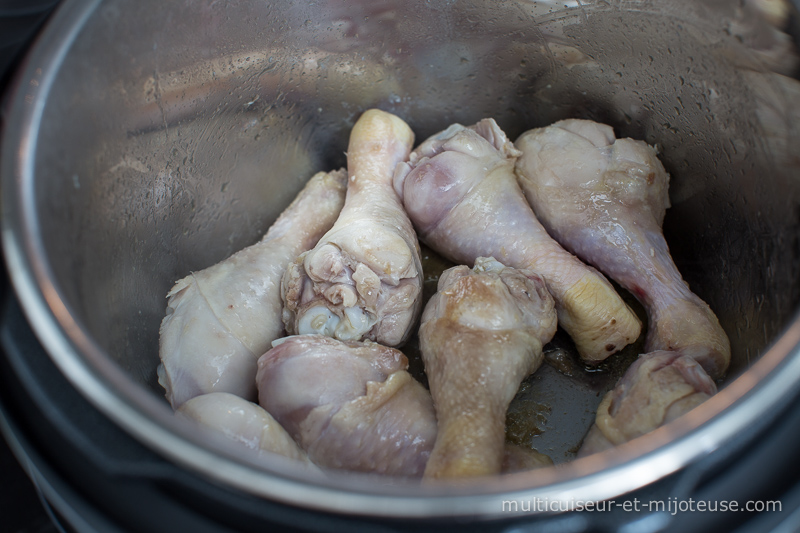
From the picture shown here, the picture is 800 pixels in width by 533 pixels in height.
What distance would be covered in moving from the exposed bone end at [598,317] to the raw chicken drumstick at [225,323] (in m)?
0.74

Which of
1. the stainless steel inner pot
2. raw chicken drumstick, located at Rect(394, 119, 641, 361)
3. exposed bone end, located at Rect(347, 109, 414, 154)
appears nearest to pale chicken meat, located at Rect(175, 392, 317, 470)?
the stainless steel inner pot

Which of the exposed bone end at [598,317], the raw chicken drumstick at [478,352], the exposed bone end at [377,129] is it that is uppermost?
the exposed bone end at [377,129]

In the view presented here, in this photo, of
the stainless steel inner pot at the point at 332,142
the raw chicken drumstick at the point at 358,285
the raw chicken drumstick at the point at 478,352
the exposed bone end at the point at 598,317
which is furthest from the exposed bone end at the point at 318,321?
the exposed bone end at the point at 598,317

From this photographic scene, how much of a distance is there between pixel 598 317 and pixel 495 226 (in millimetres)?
359

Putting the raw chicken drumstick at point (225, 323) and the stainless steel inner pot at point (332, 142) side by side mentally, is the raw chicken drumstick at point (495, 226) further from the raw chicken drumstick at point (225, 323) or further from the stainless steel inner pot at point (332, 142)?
the raw chicken drumstick at point (225, 323)

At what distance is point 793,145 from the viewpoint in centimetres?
121

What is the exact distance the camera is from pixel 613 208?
1547mm

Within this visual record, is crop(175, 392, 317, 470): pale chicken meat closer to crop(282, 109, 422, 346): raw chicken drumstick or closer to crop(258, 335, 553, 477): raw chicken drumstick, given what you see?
crop(258, 335, 553, 477): raw chicken drumstick

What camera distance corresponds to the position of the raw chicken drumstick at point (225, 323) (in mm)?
1307

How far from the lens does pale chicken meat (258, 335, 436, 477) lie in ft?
3.92

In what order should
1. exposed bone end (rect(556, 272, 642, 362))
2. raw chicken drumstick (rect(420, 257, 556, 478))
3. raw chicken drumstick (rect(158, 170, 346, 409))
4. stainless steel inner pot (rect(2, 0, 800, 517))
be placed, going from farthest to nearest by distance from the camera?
exposed bone end (rect(556, 272, 642, 362)) → raw chicken drumstick (rect(158, 170, 346, 409)) → raw chicken drumstick (rect(420, 257, 556, 478)) → stainless steel inner pot (rect(2, 0, 800, 517))

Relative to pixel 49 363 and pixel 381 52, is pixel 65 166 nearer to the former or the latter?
pixel 49 363

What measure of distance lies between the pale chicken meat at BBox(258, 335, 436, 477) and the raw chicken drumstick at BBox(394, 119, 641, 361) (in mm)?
457

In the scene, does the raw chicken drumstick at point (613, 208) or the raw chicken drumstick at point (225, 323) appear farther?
the raw chicken drumstick at point (613, 208)
